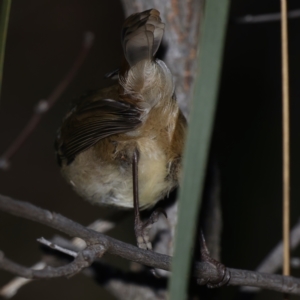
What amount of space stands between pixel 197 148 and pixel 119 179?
1045mm

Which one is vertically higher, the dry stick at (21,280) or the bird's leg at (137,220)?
the bird's leg at (137,220)

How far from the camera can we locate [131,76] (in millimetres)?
1566

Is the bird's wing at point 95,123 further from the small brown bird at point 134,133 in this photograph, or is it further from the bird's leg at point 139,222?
the bird's leg at point 139,222

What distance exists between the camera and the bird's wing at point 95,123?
1552mm

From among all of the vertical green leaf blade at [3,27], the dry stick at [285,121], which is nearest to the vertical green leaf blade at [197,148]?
the vertical green leaf blade at [3,27]

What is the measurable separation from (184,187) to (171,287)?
13 centimetres

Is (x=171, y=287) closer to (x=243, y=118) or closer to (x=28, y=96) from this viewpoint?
(x=243, y=118)

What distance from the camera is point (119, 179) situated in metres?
1.81

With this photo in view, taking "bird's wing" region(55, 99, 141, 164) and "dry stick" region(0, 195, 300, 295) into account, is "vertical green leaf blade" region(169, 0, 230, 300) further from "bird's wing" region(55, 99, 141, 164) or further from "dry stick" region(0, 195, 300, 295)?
"bird's wing" region(55, 99, 141, 164)

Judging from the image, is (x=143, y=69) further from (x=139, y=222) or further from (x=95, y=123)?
(x=139, y=222)

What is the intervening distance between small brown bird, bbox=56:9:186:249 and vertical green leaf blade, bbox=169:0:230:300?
57 centimetres

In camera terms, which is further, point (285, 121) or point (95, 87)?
point (95, 87)

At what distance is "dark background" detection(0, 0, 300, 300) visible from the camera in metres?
3.81

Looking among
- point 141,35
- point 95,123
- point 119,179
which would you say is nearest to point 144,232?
point 119,179
